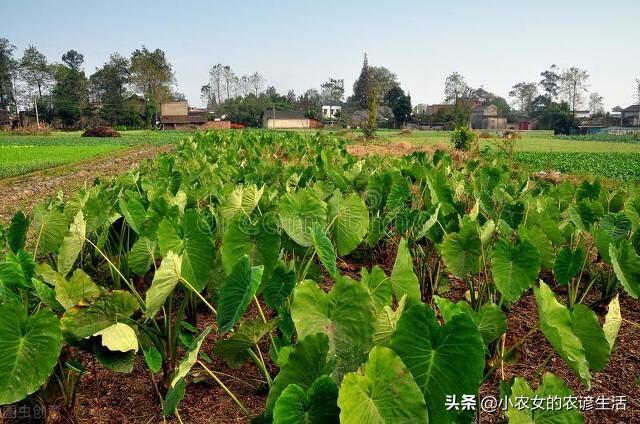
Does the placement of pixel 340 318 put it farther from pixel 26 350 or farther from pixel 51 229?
pixel 51 229

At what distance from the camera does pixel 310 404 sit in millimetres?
1149

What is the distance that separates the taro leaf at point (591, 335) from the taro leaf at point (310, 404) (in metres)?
0.86

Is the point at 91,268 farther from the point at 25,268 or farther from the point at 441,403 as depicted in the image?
the point at 441,403

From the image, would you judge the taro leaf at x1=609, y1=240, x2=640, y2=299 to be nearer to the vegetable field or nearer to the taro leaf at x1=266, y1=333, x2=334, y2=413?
the vegetable field

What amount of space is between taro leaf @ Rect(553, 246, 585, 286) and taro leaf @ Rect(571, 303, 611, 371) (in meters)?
0.78

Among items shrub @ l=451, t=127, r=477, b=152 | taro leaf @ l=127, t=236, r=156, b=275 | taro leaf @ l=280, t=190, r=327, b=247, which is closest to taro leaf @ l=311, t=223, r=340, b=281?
taro leaf @ l=280, t=190, r=327, b=247

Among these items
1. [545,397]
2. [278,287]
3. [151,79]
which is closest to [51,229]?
[278,287]

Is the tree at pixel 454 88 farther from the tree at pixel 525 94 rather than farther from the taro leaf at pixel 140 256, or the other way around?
the taro leaf at pixel 140 256

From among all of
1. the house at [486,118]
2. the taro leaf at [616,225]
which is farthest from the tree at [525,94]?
the taro leaf at [616,225]

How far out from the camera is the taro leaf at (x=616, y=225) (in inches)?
114

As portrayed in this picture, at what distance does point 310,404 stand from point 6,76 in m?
75.8

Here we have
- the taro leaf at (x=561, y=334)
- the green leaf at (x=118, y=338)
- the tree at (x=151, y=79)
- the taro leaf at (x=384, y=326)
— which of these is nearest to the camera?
the taro leaf at (x=561, y=334)

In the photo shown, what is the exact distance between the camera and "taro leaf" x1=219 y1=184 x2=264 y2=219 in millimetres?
2826

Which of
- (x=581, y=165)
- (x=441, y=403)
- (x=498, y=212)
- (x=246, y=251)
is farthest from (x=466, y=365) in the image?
(x=581, y=165)
